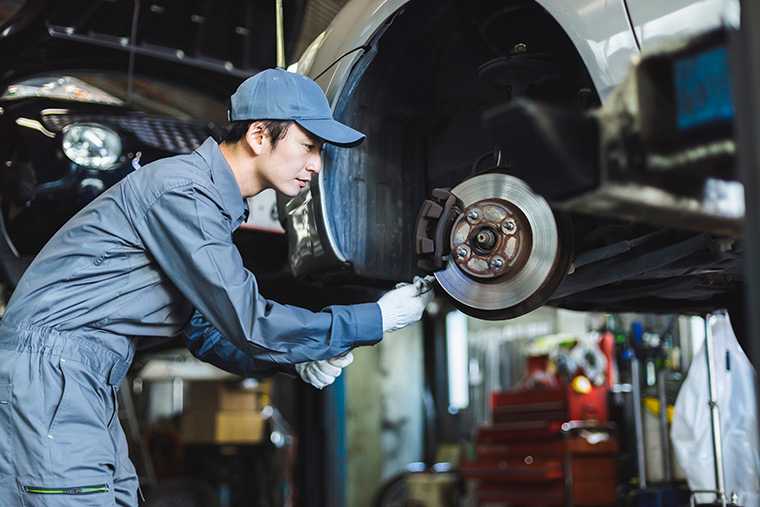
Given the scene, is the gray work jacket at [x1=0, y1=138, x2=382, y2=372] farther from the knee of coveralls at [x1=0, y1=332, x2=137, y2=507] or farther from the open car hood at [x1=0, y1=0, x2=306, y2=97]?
the open car hood at [x1=0, y1=0, x2=306, y2=97]

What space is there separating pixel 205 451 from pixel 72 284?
16.7 feet

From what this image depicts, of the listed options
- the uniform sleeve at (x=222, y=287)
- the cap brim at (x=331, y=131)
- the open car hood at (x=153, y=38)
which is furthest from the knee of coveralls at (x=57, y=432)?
the open car hood at (x=153, y=38)

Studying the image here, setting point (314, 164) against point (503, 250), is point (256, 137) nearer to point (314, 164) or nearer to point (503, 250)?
point (314, 164)

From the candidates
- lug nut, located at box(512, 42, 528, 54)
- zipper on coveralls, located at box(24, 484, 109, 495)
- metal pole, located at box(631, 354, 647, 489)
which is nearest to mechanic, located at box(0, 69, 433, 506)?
zipper on coveralls, located at box(24, 484, 109, 495)

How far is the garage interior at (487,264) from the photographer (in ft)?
2.62

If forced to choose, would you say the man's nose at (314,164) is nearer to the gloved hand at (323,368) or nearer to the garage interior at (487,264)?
the garage interior at (487,264)

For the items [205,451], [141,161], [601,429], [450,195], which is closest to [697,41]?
[450,195]

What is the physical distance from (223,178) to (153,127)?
1325 mm

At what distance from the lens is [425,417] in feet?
22.8

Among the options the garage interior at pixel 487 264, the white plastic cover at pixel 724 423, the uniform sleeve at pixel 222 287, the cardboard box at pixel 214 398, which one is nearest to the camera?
the garage interior at pixel 487 264

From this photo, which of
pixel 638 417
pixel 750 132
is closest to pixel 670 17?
pixel 750 132

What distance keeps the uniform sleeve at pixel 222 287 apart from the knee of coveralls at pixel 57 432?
0.23 meters

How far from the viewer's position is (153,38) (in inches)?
119

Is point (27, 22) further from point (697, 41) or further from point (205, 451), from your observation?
point (205, 451)
